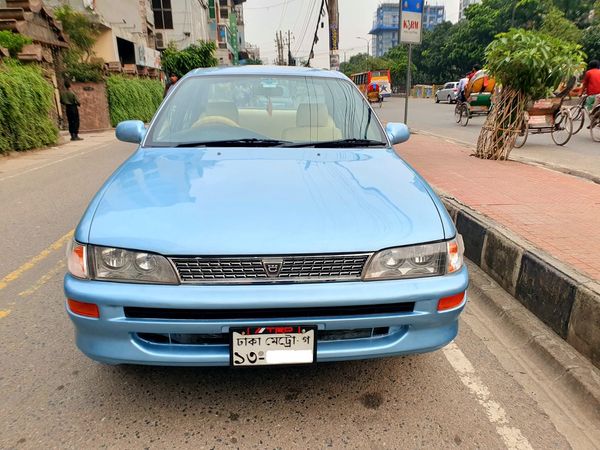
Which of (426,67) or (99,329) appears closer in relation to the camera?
(99,329)

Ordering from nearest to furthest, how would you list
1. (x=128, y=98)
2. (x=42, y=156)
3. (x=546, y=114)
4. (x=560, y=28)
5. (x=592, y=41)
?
(x=546, y=114) → (x=42, y=156) → (x=128, y=98) → (x=560, y=28) → (x=592, y=41)

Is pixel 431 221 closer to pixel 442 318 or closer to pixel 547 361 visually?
pixel 442 318

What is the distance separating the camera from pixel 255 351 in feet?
6.43

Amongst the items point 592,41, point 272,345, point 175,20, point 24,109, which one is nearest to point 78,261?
point 272,345

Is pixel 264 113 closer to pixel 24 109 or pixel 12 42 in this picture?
pixel 24 109

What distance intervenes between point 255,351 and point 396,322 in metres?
0.62

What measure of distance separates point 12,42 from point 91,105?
5.06 m

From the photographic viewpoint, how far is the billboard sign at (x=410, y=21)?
11164mm

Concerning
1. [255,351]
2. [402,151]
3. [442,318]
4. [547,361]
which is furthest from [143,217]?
[402,151]

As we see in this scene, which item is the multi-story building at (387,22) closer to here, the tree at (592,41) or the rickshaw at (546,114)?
the tree at (592,41)

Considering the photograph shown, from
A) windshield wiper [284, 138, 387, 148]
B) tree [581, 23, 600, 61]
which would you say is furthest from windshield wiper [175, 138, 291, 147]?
tree [581, 23, 600, 61]

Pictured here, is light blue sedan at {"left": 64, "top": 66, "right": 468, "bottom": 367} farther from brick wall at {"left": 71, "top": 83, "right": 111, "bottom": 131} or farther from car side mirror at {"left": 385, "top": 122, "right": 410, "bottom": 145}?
brick wall at {"left": 71, "top": 83, "right": 111, "bottom": 131}

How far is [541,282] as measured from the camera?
3.07 m

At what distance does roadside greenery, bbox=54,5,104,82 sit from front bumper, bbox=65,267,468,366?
750 inches
